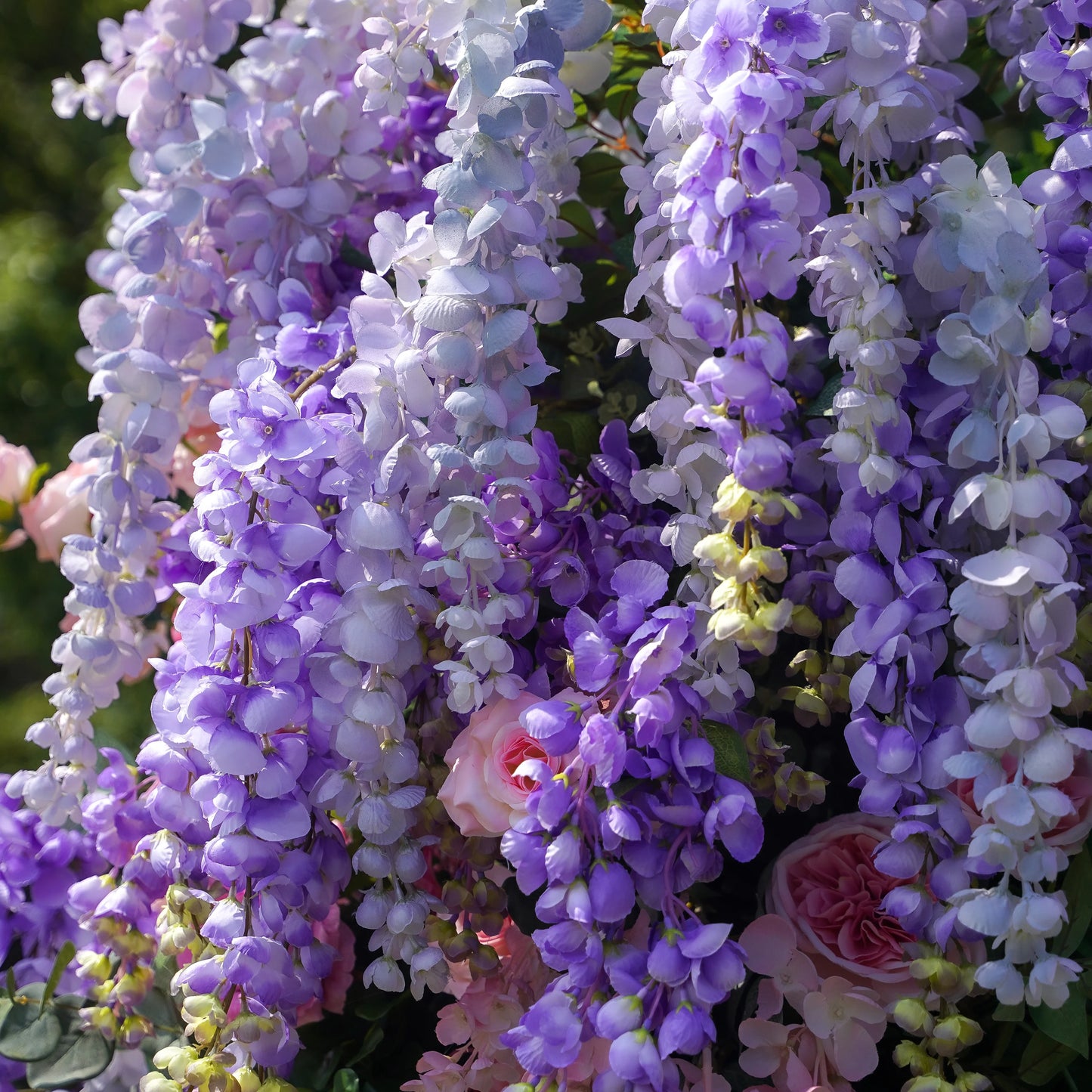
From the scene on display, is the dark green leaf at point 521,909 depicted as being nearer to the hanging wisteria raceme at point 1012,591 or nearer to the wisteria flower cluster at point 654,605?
the wisteria flower cluster at point 654,605

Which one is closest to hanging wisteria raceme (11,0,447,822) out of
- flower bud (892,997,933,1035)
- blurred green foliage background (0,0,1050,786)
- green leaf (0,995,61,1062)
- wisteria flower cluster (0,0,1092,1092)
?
wisteria flower cluster (0,0,1092,1092)

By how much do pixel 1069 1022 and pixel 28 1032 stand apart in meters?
0.44

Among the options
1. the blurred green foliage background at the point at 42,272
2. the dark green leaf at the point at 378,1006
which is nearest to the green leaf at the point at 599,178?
the dark green leaf at the point at 378,1006

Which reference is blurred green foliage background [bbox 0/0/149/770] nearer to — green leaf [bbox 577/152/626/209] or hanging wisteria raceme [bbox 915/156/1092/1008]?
green leaf [bbox 577/152/626/209]

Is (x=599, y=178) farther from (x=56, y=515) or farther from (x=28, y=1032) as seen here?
(x=28, y=1032)

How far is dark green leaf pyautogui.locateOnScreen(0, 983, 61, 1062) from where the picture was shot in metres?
0.51

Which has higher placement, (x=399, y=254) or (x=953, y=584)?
(x=399, y=254)

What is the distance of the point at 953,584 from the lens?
42cm

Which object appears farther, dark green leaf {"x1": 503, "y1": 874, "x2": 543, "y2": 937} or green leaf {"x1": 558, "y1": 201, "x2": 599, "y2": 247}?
green leaf {"x1": 558, "y1": 201, "x2": 599, "y2": 247}

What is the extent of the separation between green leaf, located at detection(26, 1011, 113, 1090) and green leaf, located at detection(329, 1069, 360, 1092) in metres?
0.12

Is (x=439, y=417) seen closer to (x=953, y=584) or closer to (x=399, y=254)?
(x=399, y=254)

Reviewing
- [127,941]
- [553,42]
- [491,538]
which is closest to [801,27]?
[553,42]

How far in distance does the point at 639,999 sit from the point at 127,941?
0.24 metres

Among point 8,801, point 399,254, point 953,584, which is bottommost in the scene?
point 8,801
